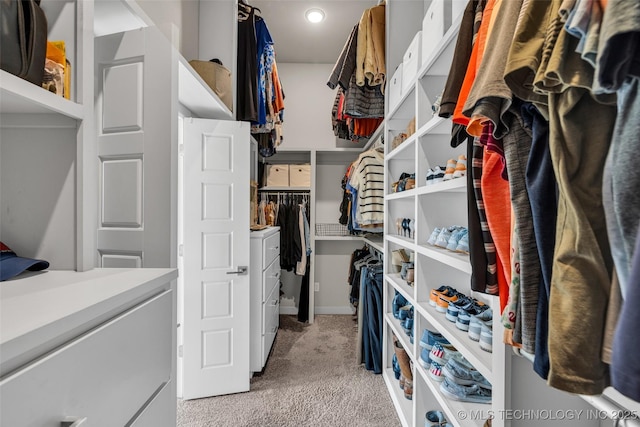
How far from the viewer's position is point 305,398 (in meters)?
1.92

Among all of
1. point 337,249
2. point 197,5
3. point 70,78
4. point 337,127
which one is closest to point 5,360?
point 70,78

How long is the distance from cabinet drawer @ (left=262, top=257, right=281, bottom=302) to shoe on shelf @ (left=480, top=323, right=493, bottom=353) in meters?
1.54

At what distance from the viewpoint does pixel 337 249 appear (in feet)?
11.8

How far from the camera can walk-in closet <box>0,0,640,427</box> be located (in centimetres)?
41

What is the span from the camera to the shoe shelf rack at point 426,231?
100 cm

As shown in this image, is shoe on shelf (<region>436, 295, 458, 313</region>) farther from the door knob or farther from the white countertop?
the door knob

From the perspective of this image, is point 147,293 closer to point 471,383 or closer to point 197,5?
point 471,383

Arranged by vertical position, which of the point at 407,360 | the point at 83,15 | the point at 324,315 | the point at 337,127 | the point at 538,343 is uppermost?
the point at 337,127

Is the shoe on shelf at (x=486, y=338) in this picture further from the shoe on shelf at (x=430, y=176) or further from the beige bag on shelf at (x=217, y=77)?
the beige bag on shelf at (x=217, y=77)

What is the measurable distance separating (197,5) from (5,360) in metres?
2.37

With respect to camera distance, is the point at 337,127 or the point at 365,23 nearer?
the point at 365,23

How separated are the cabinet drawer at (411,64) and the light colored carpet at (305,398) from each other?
180 cm

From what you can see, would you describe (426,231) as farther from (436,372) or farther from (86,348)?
(86,348)

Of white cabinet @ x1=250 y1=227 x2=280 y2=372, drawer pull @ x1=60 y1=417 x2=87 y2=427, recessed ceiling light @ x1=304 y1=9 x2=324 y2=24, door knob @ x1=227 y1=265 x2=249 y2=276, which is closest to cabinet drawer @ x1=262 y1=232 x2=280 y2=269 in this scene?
white cabinet @ x1=250 y1=227 x2=280 y2=372
